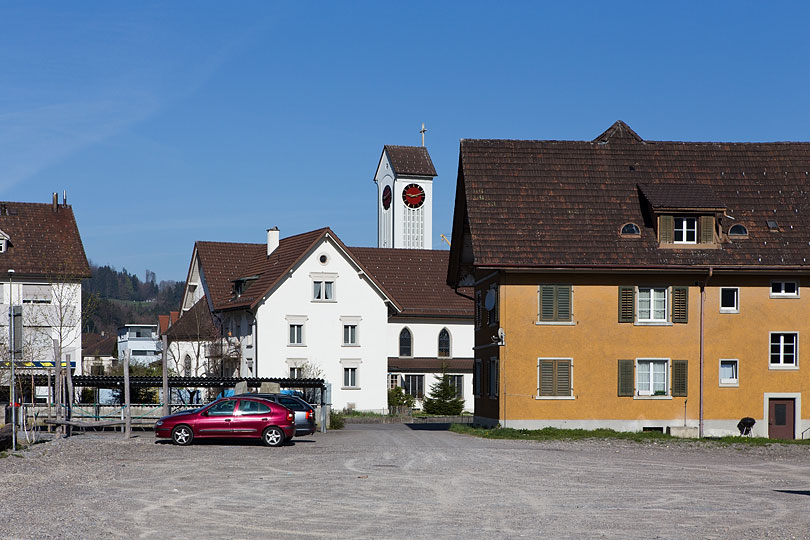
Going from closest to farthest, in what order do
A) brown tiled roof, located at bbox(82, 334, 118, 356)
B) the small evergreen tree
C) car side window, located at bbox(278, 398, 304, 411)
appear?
car side window, located at bbox(278, 398, 304, 411) < the small evergreen tree < brown tiled roof, located at bbox(82, 334, 118, 356)

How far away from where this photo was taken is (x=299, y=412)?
3622 cm

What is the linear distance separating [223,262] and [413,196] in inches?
1196

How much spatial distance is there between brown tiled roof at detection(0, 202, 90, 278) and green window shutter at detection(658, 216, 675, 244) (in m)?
34.9

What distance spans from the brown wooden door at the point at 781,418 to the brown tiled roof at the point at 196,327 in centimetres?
3585

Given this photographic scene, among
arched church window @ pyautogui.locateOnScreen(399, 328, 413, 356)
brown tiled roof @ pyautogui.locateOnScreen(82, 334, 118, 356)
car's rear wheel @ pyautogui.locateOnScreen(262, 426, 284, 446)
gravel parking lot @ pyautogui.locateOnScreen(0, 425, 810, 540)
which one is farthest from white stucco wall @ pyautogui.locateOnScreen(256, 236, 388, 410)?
brown tiled roof @ pyautogui.locateOnScreen(82, 334, 118, 356)

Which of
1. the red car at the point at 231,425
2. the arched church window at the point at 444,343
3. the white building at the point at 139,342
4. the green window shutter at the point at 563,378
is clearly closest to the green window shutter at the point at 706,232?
the green window shutter at the point at 563,378

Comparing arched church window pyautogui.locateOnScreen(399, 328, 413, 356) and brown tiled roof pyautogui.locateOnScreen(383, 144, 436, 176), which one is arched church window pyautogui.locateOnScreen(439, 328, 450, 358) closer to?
arched church window pyautogui.locateOnScreen(399, 328, 413, 356)

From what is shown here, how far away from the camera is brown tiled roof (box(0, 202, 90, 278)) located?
6344 cm

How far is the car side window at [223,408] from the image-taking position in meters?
32.6

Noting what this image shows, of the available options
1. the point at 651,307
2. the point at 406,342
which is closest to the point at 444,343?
the point at 406,342

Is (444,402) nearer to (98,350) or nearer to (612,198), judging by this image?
(612,198)

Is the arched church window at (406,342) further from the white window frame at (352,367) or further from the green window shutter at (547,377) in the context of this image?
the green window shutter at (547,377)

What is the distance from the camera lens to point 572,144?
43500mm

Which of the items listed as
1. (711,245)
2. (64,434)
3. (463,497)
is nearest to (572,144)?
(711,245)
